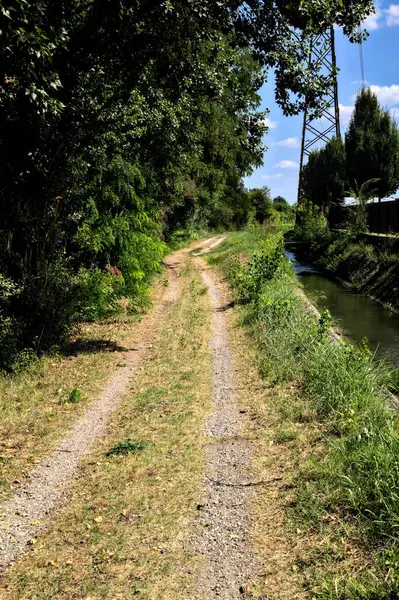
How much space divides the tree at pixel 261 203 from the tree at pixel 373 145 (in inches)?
1027

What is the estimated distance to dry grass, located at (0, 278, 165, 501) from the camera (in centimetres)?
555

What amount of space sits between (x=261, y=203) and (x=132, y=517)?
6072 centimetres

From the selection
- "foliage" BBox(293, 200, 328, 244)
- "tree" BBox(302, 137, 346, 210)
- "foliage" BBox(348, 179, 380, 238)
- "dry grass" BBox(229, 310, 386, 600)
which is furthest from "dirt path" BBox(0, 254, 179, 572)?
"tree" BBox(302, 137, 346, 210)

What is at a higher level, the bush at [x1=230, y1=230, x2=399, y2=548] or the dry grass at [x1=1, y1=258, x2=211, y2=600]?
the bush at [x1=230, y1=230, x2=399, y2=548]

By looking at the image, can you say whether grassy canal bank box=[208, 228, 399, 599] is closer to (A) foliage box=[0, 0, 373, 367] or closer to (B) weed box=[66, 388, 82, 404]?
(B) weed box=[66, 388, 82, 404]

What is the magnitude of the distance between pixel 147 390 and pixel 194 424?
161 cm

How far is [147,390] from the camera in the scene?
7.68 meters

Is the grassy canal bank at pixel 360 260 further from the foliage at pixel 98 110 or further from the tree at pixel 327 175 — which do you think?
the foliage at pixel 98 110

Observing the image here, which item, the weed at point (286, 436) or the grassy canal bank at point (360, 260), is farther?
the grassy canal bank at point (360, 260)

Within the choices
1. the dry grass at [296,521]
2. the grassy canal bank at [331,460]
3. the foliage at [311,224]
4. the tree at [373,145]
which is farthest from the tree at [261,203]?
the dry grass at [296,521]

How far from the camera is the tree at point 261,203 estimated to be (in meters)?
62.5

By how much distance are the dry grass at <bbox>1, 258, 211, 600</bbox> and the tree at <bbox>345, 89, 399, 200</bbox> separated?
29.9 m

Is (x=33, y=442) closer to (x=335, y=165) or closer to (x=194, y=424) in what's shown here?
(x=194, y=424)

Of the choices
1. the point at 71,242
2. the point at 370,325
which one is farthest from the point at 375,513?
the point at 370,325
